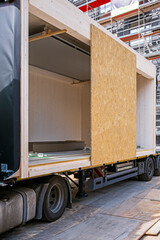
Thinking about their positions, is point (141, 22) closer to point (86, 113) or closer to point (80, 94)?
point (80, 94)

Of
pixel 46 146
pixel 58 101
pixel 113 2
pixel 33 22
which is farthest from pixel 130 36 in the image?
pixel 33 22

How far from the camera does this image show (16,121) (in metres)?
3.91

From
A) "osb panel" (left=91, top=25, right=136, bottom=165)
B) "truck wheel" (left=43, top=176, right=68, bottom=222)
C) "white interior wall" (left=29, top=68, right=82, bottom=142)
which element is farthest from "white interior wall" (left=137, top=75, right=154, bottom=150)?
"truck wheel" (left=43, top=176, right=68, bottom=222)

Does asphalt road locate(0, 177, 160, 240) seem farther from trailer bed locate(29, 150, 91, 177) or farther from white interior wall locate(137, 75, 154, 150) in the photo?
white interior wall locate(137, 75, 154, 150)

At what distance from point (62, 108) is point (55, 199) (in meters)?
6.58

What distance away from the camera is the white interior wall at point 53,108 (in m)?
9.62

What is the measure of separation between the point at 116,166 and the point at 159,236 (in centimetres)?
304

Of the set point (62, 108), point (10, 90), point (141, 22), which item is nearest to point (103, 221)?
point (10, 90)

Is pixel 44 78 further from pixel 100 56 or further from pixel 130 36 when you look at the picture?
pixel 130 36

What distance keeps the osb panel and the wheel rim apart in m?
1.11

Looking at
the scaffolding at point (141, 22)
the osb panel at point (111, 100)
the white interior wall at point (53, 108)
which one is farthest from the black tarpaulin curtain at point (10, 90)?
the scaffolding at point (141, 22)

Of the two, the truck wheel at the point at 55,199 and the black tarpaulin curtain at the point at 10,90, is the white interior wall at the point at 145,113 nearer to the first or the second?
the truck wheel at the point at 55,199

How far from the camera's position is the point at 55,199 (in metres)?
5.11

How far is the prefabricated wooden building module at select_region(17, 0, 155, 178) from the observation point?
5.16 meters
